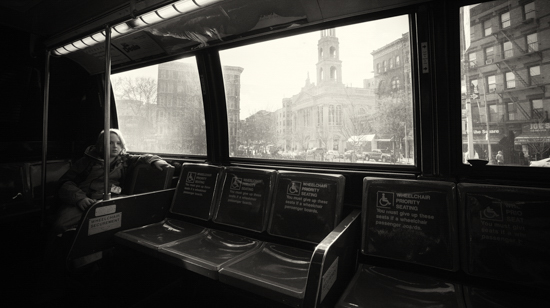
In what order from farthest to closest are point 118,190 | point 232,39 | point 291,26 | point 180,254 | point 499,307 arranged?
point 118,190 < point 232,39 < point 291,26 < point 180,254 < point 499,307

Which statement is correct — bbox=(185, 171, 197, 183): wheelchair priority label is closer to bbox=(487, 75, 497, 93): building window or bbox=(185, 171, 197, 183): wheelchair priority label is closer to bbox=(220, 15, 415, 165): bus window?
bbox=(220, 15, 415, 165): bus window

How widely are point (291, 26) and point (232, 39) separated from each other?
66 cm

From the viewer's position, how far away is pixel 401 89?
191 centimetres

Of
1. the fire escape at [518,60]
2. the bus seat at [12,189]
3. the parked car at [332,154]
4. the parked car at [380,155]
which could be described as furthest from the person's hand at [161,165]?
the fire escape at [518,60]

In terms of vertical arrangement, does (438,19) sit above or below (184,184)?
above

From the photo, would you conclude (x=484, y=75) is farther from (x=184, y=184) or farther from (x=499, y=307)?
(x=184, y=184)

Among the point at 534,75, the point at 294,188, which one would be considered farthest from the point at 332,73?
the point at 534,75

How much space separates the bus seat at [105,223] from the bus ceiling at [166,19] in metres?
1.56

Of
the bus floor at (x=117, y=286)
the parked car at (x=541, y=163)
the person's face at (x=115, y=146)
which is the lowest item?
the bus floor at (x=117, y=286)

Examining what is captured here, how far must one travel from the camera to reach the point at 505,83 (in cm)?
163

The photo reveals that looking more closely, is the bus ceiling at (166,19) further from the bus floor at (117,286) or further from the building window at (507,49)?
the bus floor at (117,286)

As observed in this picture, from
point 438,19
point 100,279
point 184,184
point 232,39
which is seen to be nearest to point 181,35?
point 232,39

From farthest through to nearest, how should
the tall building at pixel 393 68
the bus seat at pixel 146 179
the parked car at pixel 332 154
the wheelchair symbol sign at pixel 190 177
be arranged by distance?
the bus seat at pixel 146 179, the wheelchair symbol sign at pixel 190 177, the parked car at pixel 332 154, the tall building at pixel 393 68

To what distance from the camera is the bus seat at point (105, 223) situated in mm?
1894
